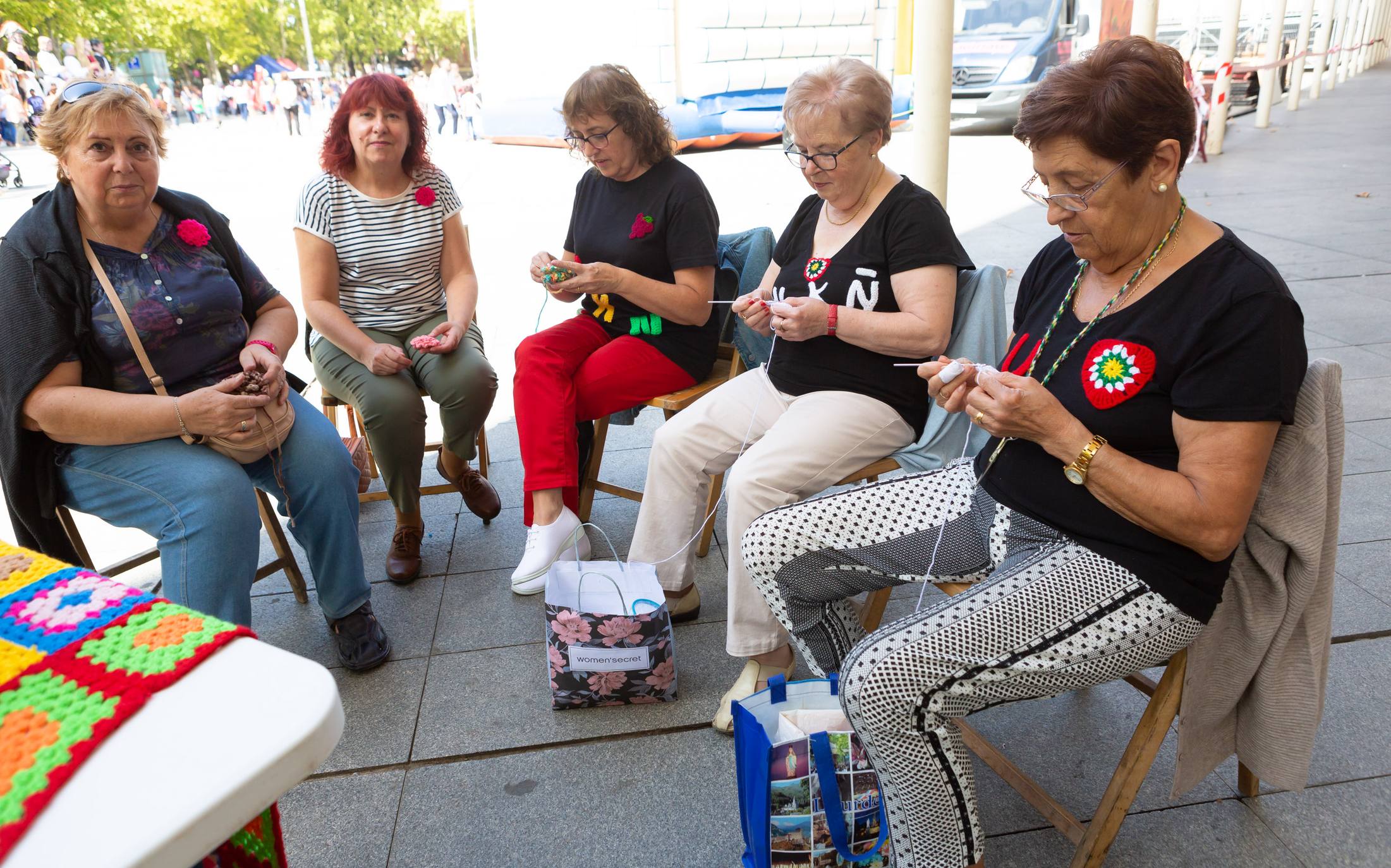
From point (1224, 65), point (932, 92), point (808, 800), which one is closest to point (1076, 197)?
point (808, 800)

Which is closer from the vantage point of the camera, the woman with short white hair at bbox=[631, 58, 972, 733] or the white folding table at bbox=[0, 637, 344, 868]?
the white folding table at bbox=[0, 637, 344, 868]

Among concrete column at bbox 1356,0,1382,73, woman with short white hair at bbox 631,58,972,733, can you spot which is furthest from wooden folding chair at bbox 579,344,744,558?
concrete column at bbox 1356,0,1382,73

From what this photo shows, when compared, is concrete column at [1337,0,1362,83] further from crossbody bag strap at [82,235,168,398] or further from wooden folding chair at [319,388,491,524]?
crossbody bag strap at [82,235,168,398]

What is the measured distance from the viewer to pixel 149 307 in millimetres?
2219

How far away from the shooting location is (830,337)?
2.27 meters

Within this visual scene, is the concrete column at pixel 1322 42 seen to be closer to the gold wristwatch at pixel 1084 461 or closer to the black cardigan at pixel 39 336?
the gold wristwatch at pixel 1084 461

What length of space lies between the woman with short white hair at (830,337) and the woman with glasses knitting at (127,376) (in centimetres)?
101

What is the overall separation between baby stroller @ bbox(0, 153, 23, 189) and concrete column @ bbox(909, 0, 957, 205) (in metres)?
12.3

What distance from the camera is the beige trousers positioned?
2076 mm

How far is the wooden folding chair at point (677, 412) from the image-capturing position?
274cm

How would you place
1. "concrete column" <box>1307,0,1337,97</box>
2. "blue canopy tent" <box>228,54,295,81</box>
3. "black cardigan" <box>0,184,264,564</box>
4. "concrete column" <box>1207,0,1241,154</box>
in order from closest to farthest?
"black cardigan" <box>0,184,264,564</box> < "concrete column" <box>1207,0,1241,154</box> < "concrete column" <box>1307,0,1337,97</box> < "blue canopy tent" <box>228,54,295,81</box>

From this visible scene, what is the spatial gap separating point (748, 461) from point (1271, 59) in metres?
15.5

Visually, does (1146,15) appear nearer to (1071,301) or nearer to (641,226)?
(641,226)

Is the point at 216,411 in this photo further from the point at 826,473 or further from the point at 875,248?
the point at 875,248
